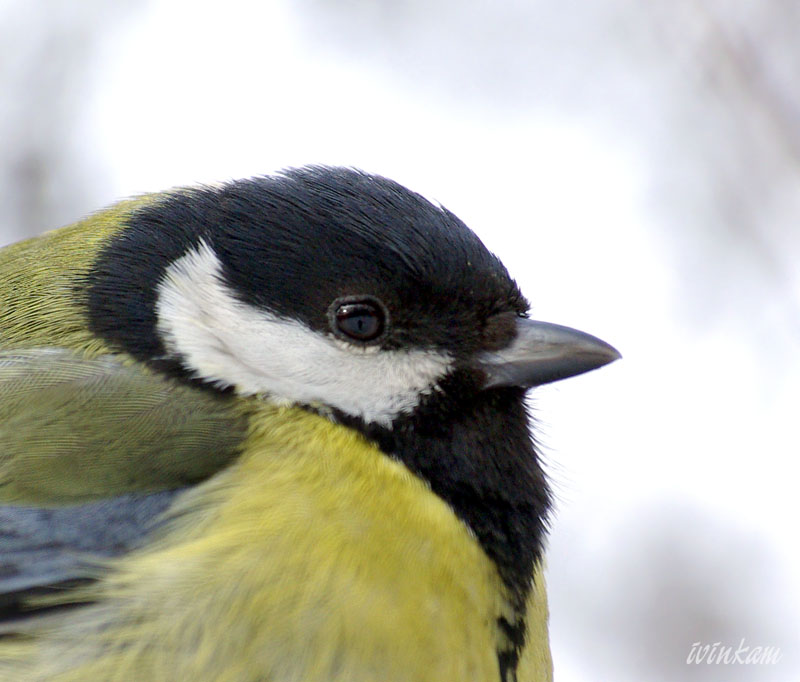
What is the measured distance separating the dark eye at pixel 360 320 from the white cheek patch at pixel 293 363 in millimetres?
27

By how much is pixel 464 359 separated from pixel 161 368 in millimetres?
669

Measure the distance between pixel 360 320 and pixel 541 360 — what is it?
1.40ft

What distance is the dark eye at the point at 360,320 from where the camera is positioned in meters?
2.52

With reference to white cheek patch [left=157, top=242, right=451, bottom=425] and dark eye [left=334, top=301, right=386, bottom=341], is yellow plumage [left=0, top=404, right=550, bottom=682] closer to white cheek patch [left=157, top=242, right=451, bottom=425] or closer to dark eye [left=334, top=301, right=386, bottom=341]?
white cheek patch [left=157, top=242, right=451, bottom=425]

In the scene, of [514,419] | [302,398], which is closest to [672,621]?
[514,419]

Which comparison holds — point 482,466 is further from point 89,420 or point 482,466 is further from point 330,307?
point 89,420

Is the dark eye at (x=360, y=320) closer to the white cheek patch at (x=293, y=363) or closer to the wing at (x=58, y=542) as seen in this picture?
the white cheek patch at (x=293, y=363)

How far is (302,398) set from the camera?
2504 mm

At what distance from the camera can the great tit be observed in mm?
2217

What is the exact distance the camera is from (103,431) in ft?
7.90

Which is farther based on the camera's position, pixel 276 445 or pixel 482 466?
pixel 482 466

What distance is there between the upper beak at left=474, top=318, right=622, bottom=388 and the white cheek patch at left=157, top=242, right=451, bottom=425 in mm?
132

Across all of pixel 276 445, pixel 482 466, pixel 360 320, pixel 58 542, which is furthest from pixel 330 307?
pixel 58 542

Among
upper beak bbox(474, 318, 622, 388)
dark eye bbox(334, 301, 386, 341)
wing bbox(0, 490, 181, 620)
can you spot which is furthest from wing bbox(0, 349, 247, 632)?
upper beak bbox(474, 318, 622, 388)
